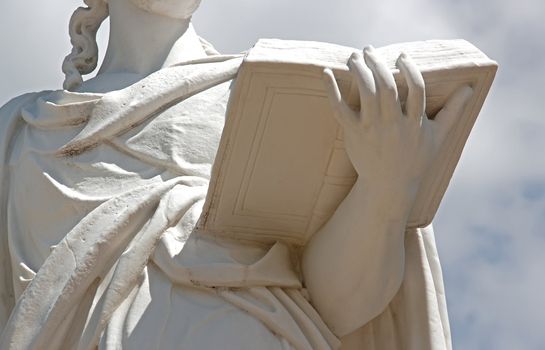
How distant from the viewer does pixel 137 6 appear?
Result: 10758mm

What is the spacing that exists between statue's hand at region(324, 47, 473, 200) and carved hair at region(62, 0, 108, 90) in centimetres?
221

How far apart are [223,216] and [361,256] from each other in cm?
61

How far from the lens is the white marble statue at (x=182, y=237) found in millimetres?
9250

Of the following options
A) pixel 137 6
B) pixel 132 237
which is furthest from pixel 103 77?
pixel 132 237

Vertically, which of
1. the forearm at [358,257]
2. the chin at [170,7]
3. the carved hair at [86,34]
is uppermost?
the chin at [170,7]

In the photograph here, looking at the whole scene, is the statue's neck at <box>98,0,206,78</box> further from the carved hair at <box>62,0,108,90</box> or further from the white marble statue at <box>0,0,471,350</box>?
the carved hair at <box>62,0,108,90</box>

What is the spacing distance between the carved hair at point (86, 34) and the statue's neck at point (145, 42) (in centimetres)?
22

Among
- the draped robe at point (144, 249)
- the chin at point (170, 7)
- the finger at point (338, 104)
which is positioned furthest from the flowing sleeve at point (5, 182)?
the finger at point (338, 104)

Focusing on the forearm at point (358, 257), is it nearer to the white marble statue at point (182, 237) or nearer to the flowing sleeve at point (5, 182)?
the white marble statue at point (182, 237)

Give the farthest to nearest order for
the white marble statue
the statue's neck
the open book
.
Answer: the statue's neck → the white marble statue → the open book

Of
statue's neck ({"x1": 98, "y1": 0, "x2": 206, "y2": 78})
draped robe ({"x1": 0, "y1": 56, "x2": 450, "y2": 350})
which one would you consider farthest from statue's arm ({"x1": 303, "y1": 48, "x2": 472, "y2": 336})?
statue's neck ({"x1": 98, "y1": 0, "x2": 206, "y2": 78})

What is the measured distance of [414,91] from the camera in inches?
357

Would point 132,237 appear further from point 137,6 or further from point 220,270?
point 137,6

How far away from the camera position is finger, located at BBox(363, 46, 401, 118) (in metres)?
9.01
